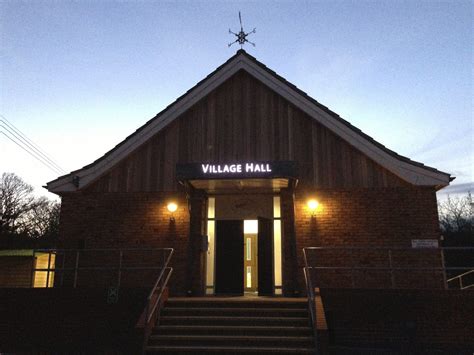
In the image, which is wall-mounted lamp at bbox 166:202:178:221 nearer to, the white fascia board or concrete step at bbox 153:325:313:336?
the white fascia board

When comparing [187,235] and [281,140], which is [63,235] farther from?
[281,140]

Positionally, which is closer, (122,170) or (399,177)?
(399,177)

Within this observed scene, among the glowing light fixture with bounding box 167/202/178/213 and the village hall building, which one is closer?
the village hall building

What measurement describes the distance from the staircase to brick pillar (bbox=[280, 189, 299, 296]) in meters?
1.61

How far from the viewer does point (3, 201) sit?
5038 cm

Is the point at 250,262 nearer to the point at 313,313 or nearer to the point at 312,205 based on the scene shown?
the point at 312,205

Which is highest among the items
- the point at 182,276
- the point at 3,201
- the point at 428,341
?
the point at 3,201

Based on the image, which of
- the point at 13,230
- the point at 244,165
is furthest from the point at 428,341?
the point at 13,230

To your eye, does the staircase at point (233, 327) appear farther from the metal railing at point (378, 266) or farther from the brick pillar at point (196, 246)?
the metal railing at point (378, 266)

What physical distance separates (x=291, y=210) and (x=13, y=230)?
41599 millimetres

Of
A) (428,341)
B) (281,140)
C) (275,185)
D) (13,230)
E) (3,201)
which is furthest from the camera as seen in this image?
(3,201)

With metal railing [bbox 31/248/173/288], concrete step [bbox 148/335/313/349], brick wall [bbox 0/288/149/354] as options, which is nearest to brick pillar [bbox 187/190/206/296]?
metal railing [bbox 31/248/173/288]

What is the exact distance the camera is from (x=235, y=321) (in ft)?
29.1

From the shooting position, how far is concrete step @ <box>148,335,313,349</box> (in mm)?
8039
